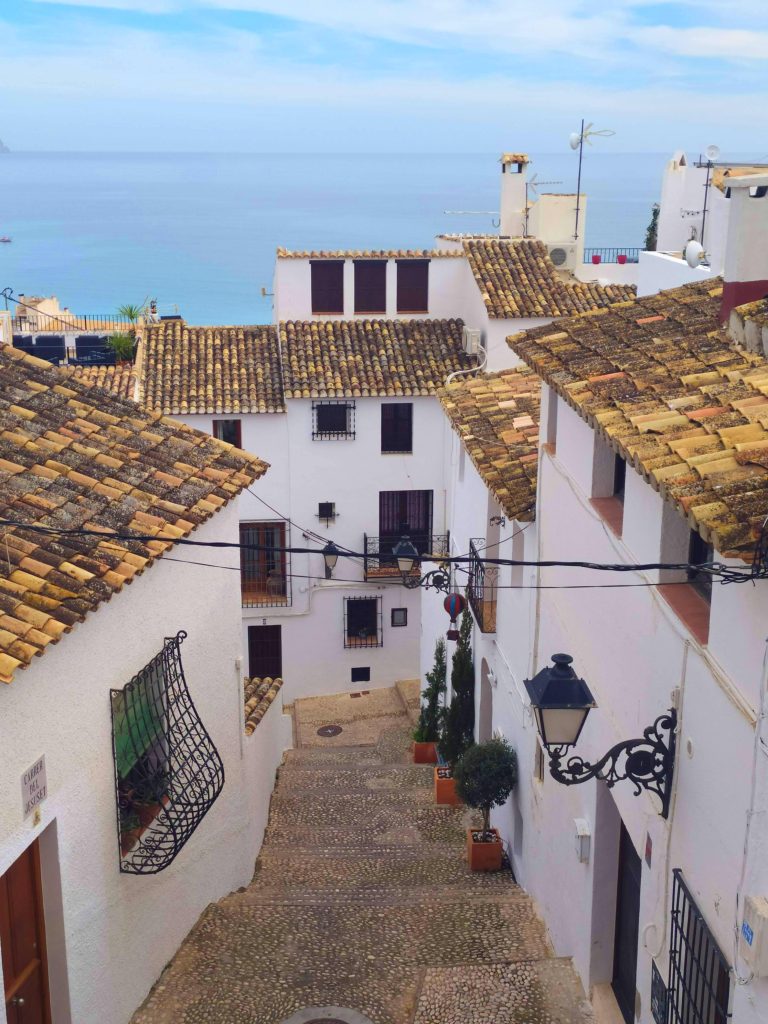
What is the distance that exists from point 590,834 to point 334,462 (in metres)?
17.7

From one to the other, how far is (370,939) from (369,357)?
17117 millimetres

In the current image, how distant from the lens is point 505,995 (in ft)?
31.8

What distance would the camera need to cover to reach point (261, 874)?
13844 mm

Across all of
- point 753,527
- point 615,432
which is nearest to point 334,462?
point 615,432

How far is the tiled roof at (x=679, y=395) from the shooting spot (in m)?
5.79

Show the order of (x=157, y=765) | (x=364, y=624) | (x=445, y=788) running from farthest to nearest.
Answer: (x=364, y=624) → (x=445, y=788) → (x=157, y=765)

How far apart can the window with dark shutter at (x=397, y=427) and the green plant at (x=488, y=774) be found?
533 inches

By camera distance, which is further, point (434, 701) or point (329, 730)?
point (329, 730)

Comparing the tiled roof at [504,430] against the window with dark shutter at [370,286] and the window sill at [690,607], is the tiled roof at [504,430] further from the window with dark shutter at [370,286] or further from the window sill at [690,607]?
the window with dark shutter at [370,286]

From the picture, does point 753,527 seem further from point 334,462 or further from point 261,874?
point 334,462

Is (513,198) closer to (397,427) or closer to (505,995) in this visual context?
(397,427)

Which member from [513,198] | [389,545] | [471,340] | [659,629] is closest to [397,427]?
[471,340]


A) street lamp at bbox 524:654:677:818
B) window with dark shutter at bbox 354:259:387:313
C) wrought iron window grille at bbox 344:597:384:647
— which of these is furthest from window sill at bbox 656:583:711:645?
window with dark shutter at bbox 354:259:387:313

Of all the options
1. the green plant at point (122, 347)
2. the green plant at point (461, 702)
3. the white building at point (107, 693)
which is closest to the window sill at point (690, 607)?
the white building at point (107, 693)
